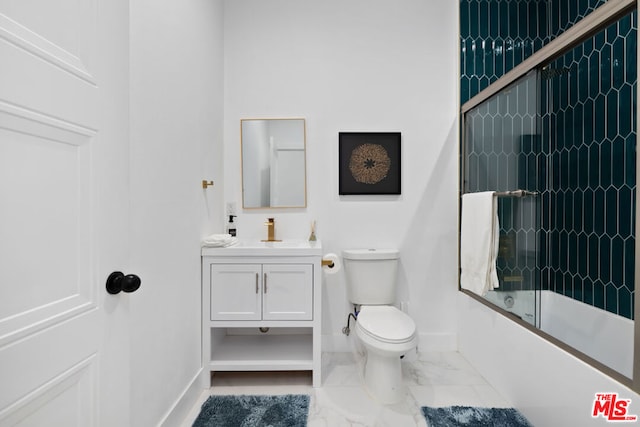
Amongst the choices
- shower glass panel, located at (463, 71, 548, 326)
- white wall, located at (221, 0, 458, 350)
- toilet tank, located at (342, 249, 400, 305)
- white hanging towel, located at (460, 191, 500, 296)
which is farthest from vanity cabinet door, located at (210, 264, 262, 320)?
shower glass panel, located at (463, 71, 548, 326)

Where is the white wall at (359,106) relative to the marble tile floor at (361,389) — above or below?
above

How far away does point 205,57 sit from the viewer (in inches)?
80.7

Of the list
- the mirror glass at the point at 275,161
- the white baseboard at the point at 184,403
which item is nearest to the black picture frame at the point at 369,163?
the mirror glass at the point at 275,161

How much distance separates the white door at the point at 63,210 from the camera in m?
0.61

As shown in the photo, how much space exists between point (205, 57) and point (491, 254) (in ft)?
6.89

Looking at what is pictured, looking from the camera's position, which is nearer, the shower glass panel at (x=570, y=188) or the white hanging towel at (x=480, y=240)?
the shower glass panel at (x=570, y=188)

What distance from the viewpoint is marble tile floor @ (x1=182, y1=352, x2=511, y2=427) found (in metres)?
1.72

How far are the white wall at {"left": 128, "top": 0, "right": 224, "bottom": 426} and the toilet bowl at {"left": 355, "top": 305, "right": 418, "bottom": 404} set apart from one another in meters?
0.99

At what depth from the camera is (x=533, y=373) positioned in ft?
5.29

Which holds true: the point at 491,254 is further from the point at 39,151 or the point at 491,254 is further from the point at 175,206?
the point at 39,151

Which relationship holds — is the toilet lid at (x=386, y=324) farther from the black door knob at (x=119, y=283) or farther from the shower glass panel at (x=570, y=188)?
the black door knob at (x=119, y=283)

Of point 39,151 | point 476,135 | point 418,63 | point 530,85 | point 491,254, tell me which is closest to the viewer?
point 39,151

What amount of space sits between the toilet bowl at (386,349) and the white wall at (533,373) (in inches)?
20.3

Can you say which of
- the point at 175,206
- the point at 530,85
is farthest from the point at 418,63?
the point at 175,206
